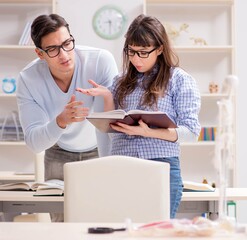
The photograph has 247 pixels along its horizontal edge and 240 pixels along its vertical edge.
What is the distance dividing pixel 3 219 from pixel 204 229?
269 centimetres

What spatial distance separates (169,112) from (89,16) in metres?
3.23

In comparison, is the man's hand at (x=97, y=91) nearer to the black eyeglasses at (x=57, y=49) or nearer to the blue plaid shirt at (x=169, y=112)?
the blue plaid shirt at (x=169, y=112)

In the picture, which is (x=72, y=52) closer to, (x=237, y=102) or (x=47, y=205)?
(x=47, y=205)

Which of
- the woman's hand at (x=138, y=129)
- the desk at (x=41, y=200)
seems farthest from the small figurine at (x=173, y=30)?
the woman's hand at (x=138, y=129)

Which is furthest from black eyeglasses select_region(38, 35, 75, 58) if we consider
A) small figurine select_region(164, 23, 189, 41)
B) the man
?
small figurine select_region(164, 23, 189, 41)

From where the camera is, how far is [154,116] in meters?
2.81

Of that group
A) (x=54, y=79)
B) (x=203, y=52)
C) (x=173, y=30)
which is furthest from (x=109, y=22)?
(x=54, y=79)

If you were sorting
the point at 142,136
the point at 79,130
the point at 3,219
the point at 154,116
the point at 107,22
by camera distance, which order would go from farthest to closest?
the point at 107,22 < the point at 3,219 < the point at 79,130 < the point at 142,136 < the point at 154,116

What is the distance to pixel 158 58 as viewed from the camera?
3127 millimetres

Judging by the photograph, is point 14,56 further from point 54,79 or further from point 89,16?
point 54,79

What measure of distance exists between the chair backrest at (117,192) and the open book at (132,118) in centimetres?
24

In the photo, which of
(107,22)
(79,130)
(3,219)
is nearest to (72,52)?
(79,130)

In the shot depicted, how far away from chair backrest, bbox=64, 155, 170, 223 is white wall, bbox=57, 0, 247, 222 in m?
3.53

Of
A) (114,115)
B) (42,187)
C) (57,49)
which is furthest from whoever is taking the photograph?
(42,187)
